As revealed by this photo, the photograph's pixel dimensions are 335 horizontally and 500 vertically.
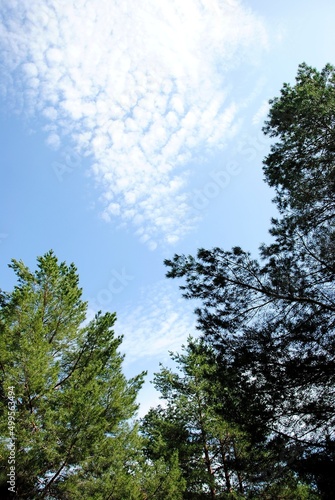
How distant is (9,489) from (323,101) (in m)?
11.3

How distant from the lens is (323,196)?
7.31 m

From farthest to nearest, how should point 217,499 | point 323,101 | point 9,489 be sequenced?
point 217,499 < point 323,101 < point 9,489

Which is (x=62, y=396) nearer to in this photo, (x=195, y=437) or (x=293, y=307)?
(x=293, y=307)

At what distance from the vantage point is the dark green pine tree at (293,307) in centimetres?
542

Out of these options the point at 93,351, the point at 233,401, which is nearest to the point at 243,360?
the point at 233,401

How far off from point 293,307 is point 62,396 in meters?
5.74

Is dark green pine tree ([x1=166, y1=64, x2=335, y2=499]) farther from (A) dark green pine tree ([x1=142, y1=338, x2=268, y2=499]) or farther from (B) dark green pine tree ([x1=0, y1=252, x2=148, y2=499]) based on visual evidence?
(A) dark green pine tree ([x1=142, y1=338, x2=268, y2=499])

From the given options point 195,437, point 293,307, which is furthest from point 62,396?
point 195,437

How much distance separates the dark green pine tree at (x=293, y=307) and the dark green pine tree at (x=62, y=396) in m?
3.58

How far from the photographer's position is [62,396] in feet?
25.1

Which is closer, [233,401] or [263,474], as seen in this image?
[263,474]

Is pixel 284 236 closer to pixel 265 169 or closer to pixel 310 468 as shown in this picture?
pixel 265 169

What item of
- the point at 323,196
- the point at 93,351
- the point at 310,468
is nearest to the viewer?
the point at 310,468

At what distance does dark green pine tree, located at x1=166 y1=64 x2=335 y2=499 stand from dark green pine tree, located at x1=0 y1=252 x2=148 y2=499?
3.58 metres
